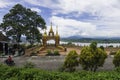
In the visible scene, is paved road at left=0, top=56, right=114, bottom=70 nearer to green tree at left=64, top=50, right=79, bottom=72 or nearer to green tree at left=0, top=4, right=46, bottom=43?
green tree at left=64, top=50, right=79, bottom=72

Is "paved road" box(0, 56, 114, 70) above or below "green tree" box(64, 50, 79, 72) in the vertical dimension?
below

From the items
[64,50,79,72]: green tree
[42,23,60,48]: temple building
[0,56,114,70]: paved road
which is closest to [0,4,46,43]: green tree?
[42,23,60,48]: temple building

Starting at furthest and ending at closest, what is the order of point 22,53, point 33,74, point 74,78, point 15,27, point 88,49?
point 15,27 < point 22,53 < point 88,49 < point 33,74 < point 74,78

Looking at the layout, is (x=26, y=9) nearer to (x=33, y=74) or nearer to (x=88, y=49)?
(x=88, y=49)

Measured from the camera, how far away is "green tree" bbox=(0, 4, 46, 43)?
1748 inches

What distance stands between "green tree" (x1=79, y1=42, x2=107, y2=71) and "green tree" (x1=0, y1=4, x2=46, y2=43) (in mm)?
Answer: 26170

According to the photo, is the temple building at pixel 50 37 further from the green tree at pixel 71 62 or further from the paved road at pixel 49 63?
the green tree at pixel 71 62

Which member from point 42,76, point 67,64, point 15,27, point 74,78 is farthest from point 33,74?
point 15,27

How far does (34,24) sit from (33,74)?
119 ft

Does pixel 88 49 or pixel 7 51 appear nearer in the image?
pixel 88 49

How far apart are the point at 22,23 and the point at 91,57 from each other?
93.1 feet

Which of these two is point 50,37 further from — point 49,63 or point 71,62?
point 71,62

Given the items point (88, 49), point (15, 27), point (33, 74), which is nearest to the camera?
point (33, 74)

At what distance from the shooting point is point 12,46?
4562 centimetres
